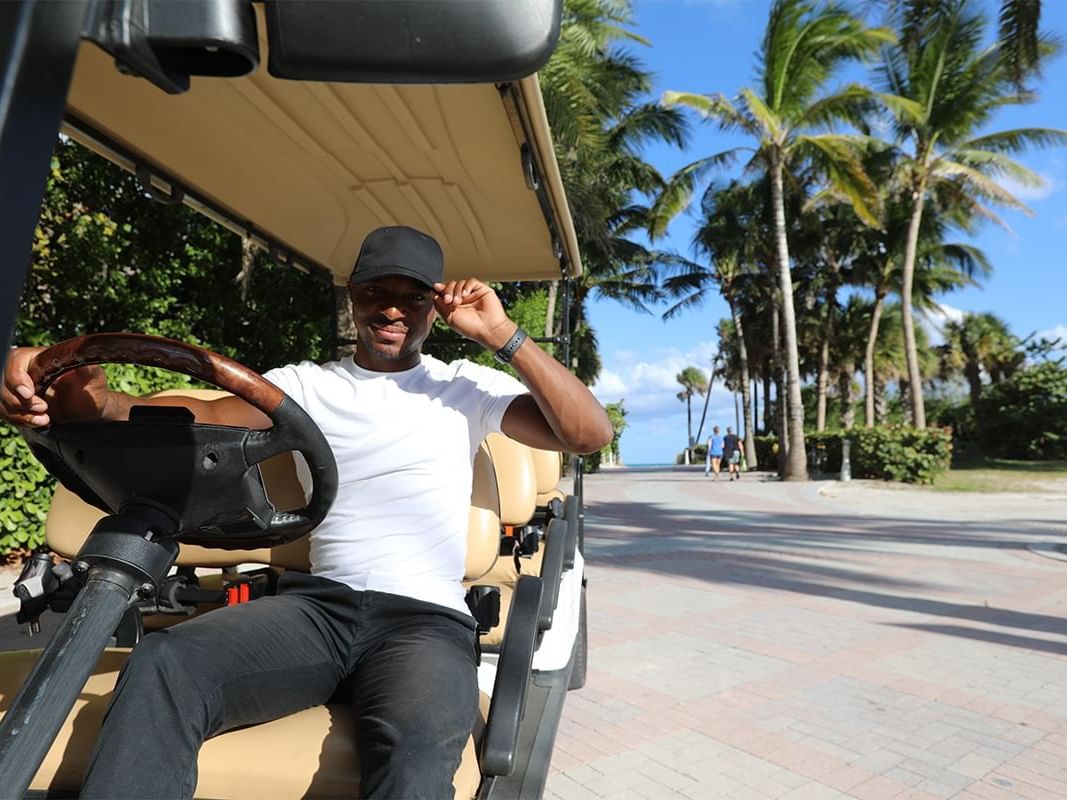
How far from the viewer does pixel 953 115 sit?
17438 mm

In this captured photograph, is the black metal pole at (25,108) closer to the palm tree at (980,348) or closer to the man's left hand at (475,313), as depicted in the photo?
the man's left hand at (475,313)

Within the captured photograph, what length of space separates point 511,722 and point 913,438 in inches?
734

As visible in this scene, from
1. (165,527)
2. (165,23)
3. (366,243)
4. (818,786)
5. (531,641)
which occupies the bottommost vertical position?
(818,786)

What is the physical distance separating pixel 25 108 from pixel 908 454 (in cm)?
1936

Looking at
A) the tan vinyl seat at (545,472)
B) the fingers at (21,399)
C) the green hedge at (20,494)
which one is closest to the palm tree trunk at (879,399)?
the tan vinyl seat at (545,472)

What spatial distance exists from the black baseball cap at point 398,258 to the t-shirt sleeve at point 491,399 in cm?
31

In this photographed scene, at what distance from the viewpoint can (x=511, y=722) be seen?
152 centimetres

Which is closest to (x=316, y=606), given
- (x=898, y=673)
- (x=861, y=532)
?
(x=898, y=673)

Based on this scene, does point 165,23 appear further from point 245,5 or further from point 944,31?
point 944,31

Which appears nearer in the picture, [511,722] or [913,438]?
[511,722]

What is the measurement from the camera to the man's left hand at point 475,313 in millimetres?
1837

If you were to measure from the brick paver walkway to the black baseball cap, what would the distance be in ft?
5.90

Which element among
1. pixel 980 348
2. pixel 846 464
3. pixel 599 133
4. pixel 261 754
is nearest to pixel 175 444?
pixel 261 754

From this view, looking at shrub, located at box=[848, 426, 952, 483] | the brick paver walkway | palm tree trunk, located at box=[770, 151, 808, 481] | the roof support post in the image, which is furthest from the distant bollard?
the roof support post
